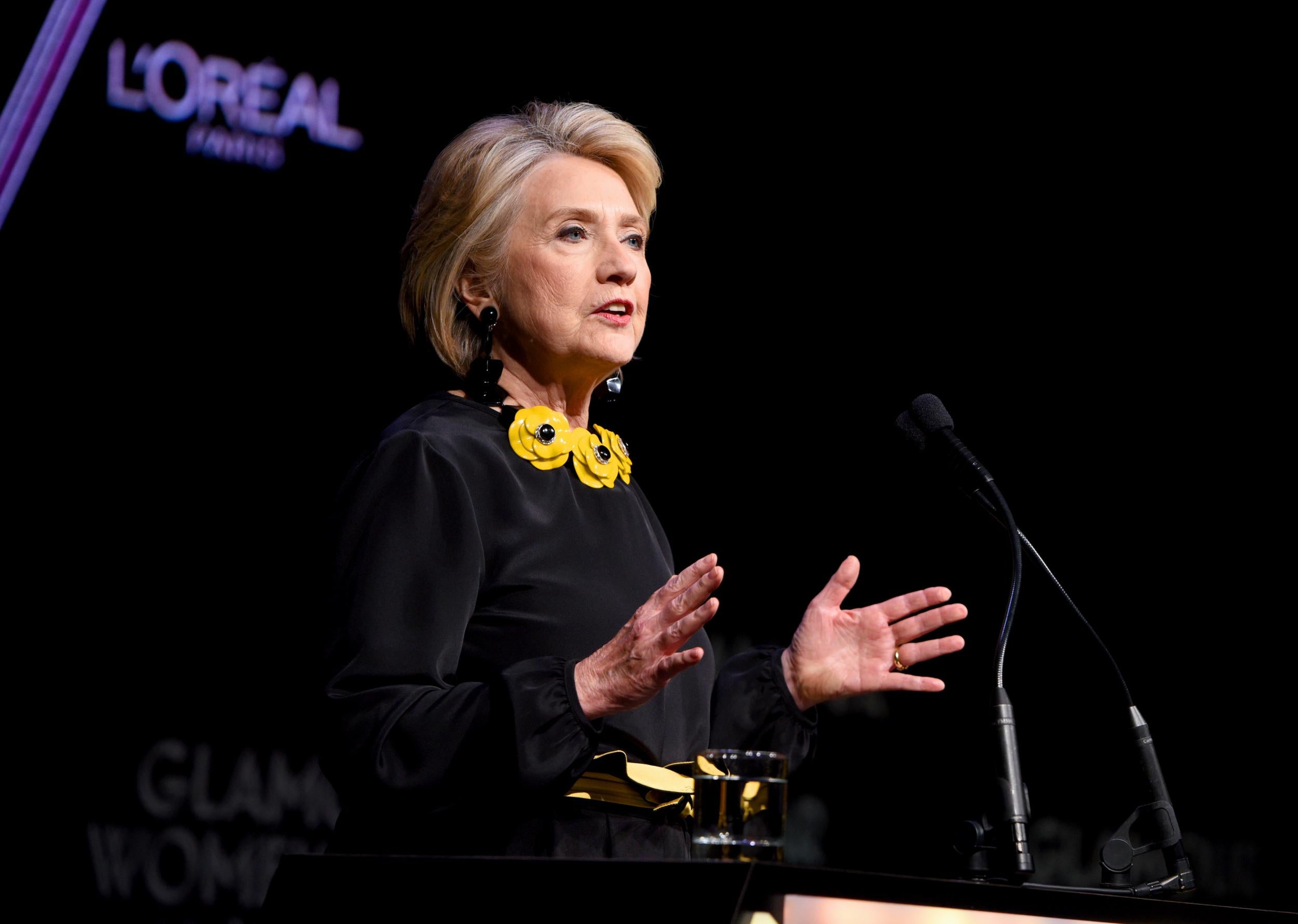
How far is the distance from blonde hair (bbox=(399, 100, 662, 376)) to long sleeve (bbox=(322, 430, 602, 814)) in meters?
0.34

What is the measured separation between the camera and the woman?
1398 millimetres

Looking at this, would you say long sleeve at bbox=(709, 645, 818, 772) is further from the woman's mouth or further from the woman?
the woman's mouth

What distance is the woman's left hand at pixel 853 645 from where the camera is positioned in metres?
1.61

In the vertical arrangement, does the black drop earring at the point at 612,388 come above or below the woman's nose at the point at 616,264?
below

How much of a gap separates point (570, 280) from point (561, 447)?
0.23 meters

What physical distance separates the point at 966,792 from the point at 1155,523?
37.8 inches

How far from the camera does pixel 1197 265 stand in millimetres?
4035

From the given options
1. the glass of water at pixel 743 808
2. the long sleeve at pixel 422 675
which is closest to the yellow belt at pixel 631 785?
the long sleeve at pixel 422 675

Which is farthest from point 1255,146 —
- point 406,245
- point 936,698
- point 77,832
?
point 77,832

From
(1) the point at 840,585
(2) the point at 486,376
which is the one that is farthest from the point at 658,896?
(2) the point at 486,376

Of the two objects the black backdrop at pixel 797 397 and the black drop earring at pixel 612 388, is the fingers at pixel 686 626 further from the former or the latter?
the black backdrop at pixel 797 397

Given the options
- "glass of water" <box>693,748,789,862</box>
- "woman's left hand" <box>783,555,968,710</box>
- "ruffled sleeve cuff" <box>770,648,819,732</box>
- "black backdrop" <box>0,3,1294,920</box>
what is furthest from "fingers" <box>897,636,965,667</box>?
"black backdrop" <box>0,3,1294,920</box>

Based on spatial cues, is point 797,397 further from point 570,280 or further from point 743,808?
point 743,808

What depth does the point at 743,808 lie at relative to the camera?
1266 mm
